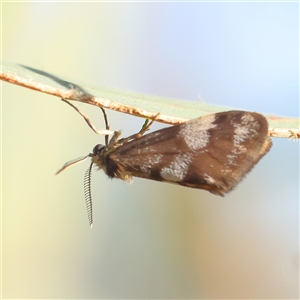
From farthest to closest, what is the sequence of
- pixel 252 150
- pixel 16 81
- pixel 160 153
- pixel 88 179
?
1. pixel 88 179
2. pixel 160 153
3. pixel 252 150
4. pixel 16 81

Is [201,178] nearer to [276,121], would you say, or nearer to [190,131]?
[190,131]

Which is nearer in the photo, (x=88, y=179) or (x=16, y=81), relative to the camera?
(x=16, y=81)

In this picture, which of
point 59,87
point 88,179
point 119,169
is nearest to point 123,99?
point 59,87

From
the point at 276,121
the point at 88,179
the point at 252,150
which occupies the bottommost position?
the point at 88,179

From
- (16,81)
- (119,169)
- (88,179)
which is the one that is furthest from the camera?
(88,179)

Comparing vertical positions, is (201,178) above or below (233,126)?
below
